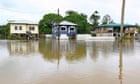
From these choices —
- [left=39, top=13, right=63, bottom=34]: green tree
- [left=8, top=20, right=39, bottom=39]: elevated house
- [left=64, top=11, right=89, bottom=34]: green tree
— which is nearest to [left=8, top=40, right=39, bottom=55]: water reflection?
[left=8, top=20, right=39, bottom=39]: elevated house

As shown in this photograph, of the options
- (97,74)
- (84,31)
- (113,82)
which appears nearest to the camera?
(113,82)

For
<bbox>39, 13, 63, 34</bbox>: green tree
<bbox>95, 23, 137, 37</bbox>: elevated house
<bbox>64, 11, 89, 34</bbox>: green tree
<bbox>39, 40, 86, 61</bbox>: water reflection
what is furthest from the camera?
<bbox>39, 13, 63, 34</bbox>: green tree

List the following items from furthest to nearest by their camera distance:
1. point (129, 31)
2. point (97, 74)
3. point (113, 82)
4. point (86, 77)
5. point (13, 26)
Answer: point (129, 31)
point (13, 26)
point (97, 74)
point (86, 77)
point (113, 82)

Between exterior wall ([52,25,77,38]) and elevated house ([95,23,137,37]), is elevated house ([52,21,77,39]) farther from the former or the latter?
elevated house ([95,23,137,37])

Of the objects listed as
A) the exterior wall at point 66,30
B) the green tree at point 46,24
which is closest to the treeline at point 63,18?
the green tree at point 46,24

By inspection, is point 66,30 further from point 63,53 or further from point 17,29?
point 63,53

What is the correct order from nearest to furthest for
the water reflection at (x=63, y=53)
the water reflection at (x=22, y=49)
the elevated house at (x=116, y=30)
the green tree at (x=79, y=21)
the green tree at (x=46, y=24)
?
the water reflection at (x=63, y=53) < the water reflection at (x=22, y=49) < the elevated house at (x=116, y=30) < the green tree at (x=79, y=21) < the green tree at (x=46, y=24)

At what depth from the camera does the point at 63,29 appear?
55312 millimetres

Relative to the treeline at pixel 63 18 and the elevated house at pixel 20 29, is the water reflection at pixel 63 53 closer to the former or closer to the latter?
the elevated house at pixel 20 29

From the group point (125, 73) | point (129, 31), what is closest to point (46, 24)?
point (129, 31)

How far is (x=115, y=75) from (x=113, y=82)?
4.30 ft

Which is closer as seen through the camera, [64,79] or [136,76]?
[64,79]

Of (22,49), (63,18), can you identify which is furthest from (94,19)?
(22,49)

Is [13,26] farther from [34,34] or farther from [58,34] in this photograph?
[58,34]
